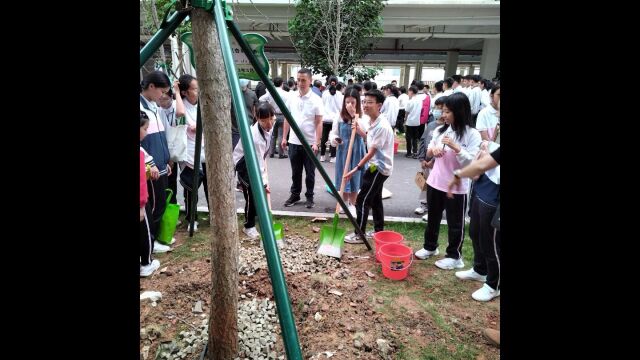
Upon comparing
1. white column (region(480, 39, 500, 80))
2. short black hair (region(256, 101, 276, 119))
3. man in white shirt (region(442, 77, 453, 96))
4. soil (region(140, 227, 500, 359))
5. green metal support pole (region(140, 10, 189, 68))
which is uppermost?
white column (region(480, 39, 500, 80))

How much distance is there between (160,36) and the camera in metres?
1.71

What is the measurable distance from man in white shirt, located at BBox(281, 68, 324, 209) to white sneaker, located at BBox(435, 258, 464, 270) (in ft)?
7.85

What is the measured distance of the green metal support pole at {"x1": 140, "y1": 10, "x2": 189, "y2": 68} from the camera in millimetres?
1608

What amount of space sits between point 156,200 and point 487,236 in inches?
129

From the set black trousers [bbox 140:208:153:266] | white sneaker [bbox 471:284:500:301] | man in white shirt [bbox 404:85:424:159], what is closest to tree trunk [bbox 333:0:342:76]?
man in white shirt [bbox 404:85:424:159]

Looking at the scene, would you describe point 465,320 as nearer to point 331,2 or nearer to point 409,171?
point 409,171

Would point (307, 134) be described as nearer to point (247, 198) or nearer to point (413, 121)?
point (247, 198)

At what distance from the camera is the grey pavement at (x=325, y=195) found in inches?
215

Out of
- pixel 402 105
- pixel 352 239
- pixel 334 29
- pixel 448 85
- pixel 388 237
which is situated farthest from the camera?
pixel 402 105

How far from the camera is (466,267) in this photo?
379 centimetres

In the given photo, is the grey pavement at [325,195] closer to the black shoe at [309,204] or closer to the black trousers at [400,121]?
the black shoe at [309,204]

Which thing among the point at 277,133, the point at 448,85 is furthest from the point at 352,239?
the point at 448,85

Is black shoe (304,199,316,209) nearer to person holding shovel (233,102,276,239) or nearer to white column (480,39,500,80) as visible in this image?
person holding shovel (233,102,276,239)

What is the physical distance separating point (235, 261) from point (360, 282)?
5.07ft
